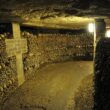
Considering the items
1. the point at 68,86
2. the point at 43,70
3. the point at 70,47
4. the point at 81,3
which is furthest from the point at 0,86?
the point at 70,47

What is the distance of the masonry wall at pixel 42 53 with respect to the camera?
7672mm

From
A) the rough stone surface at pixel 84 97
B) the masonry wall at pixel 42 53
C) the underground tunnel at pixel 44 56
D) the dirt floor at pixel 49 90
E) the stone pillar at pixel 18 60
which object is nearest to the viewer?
the underground tunnel at pixel 44 56

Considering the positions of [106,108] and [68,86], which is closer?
[106,108]

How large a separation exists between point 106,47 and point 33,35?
6.53 meters

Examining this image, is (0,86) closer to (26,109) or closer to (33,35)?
(26,109)

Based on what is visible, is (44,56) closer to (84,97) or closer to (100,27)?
(100,27)

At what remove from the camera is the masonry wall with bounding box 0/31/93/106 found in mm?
7672

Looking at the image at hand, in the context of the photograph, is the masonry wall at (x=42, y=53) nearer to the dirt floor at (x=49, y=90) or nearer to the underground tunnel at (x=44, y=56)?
the underground tunnel at (x=44, y=56)

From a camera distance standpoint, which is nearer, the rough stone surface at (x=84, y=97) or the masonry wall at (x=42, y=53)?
the rough stone surface at (x=84, y=97)

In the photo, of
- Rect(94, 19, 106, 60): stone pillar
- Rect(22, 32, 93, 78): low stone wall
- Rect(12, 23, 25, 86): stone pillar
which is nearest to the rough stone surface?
Rect(94, 19, 106, 60): stone pillar

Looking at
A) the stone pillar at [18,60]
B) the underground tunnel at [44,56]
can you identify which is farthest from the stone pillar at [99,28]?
the stone pillar at [18,60]

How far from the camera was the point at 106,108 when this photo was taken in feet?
8.98

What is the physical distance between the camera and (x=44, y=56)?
38.3 feet

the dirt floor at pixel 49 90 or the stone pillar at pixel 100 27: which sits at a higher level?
the stone pillar at pixel 100 27
